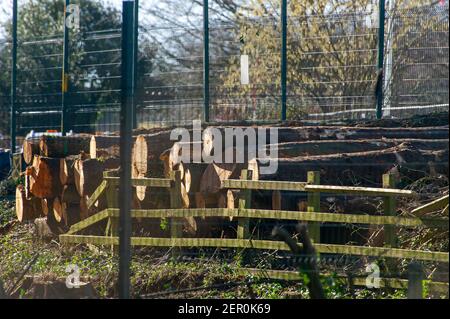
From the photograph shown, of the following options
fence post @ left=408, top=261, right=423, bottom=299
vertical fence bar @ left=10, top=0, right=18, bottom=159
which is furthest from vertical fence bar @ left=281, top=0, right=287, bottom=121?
fence post @ left=408, top=261, right=423, bottom=299

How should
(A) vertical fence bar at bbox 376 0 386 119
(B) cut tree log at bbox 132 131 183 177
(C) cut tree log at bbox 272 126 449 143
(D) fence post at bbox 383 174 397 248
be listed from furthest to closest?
(A) vertical fence bar at bbox 376 0 386 119 → (B) cut tree log at bbox 132 131 183 177 → (C) cut tree log at bbox 272 126 449 143 → (D) fence post at bbox 383 174 397 248

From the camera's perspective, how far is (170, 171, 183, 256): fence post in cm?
873

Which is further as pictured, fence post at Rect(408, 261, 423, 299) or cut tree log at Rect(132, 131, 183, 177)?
cut tree log at Rect(132, 131, 183, 177)

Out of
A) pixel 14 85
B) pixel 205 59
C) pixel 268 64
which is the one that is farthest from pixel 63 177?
pixel 14 85

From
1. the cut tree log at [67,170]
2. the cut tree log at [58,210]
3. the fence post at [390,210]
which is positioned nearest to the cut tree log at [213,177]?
the fence post at [390,210]

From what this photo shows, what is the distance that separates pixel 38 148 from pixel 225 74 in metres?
3.68

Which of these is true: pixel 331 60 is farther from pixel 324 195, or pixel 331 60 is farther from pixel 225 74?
pixel 324 195

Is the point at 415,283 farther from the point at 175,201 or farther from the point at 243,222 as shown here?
the point at 175,201

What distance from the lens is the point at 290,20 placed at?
13.4 metres

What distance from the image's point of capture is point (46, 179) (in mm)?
11156

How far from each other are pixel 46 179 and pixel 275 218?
4.31 meters

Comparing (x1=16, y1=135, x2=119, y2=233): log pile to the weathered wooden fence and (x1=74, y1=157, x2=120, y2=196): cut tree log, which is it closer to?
(x1=74, y1=157, x2=120, y2=196): cut tree log

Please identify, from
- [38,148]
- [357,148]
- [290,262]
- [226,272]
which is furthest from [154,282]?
[38,148]

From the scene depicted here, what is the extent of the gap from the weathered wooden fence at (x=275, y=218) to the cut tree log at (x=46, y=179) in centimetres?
146
